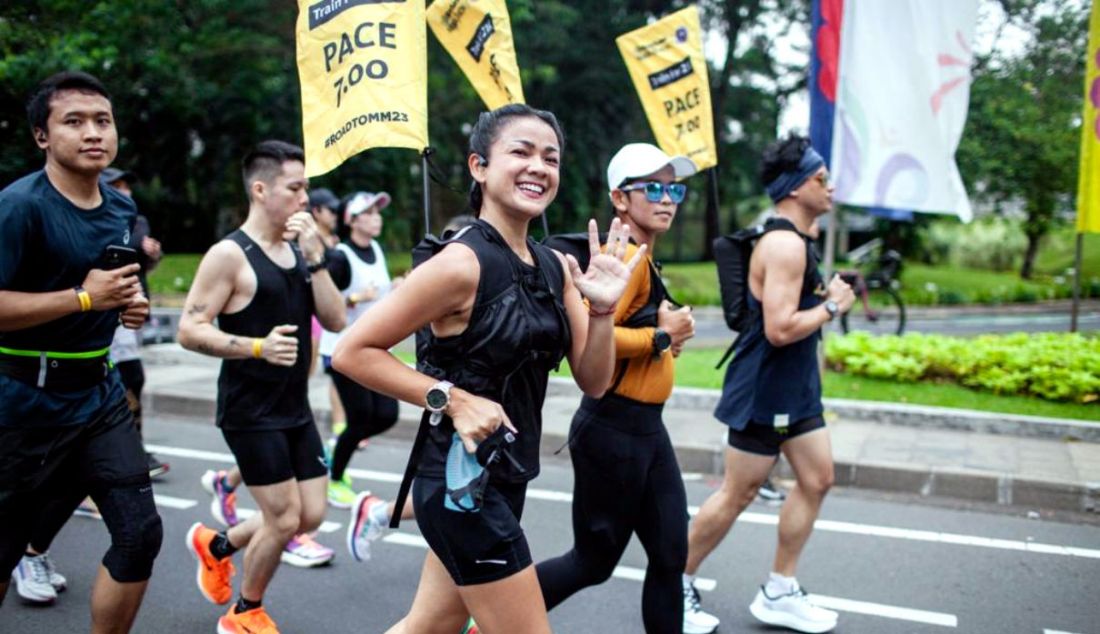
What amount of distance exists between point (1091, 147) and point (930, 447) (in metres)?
2.84

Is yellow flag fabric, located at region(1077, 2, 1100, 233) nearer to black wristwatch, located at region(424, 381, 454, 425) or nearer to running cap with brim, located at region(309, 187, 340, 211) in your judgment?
running cap with brim, located at region(309, 187, 340, 211)

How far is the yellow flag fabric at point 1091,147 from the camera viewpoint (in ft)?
23.3

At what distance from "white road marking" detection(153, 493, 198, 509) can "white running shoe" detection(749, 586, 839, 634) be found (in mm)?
3565

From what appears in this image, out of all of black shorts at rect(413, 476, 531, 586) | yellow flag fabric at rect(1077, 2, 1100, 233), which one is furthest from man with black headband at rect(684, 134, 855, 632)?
yellow flag fabric at rect(1077, 2, 1100, 233)

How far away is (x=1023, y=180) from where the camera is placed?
1669 cm

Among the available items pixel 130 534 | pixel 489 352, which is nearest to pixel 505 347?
pixel 489 352

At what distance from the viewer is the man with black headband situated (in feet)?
12.4

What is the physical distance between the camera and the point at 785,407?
3.78 meters

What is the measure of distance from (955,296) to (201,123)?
18299mm

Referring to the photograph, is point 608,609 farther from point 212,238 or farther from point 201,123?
point 212,238

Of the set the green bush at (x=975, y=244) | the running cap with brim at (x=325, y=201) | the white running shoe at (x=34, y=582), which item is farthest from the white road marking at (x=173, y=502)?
the green bush at (x=975, y=244)

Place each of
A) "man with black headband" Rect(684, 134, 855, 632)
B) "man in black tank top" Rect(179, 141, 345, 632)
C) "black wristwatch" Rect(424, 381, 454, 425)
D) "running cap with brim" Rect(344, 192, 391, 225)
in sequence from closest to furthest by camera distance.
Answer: "black wristwatch" Rect(424, 381, 454, 425) < "man in black tank top" Rect(179, 141, 345, 632) < "man with black headband" Rect(684, 134, 855, 632) < "running cap with brim" Rect(344, 192, 391, 225)

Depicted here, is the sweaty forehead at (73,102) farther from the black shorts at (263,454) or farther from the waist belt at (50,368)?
the black shorts at (263,454)

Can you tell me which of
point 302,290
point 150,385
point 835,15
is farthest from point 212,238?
point 302,290
